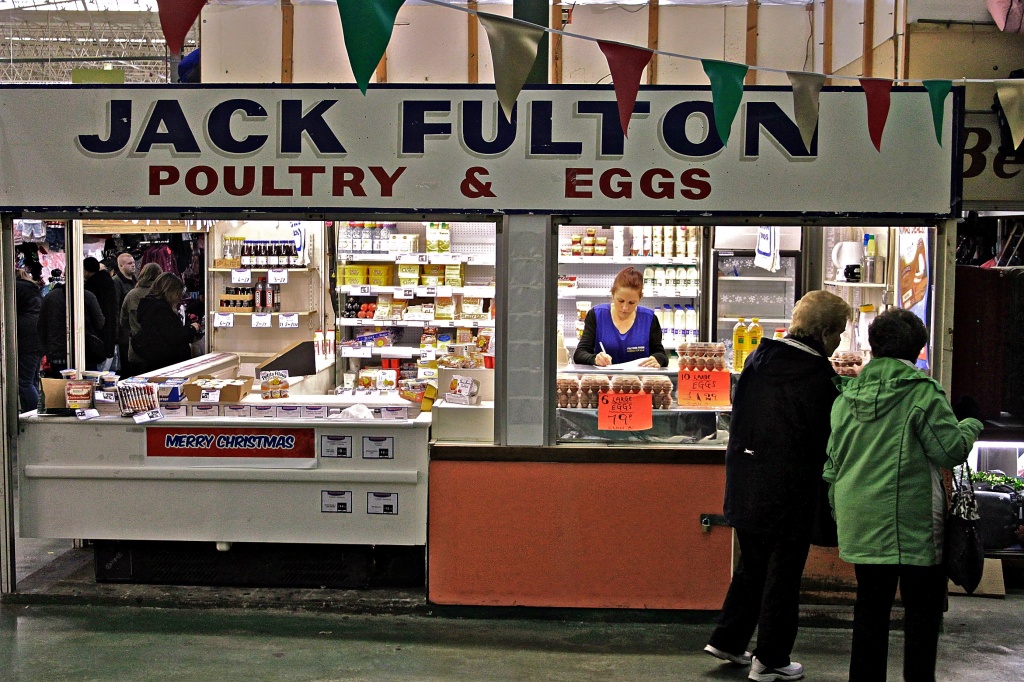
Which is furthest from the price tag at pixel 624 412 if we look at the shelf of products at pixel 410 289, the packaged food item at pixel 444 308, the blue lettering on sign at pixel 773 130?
the packaged food item at pixel 444 308

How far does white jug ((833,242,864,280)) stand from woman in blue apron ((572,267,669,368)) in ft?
6.03

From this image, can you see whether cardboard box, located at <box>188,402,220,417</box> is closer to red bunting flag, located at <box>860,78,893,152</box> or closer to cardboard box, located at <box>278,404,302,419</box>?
cardboard box, located at <box>278,404,302,419</box>

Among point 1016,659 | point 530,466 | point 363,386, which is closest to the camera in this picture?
point 1016,659

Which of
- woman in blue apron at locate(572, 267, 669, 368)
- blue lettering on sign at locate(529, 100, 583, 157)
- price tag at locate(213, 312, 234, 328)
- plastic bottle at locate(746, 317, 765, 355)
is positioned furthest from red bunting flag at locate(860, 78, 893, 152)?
price tag at locate(213, 312, 234, 328)

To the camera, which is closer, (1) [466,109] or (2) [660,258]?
(1) [466,109]

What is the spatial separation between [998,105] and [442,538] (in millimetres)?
3977

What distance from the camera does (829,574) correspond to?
5.54 m

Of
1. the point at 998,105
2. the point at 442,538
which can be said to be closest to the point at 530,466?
the point at 442,538

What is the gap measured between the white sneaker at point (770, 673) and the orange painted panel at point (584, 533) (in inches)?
34.1

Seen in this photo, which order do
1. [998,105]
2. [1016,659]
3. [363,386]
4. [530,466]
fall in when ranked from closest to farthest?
[1016,659] < [530,466] < [998,105] < [363,386]

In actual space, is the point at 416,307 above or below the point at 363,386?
above

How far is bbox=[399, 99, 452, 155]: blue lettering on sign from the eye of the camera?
17.5 ft

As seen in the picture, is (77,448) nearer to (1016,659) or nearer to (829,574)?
(829,574)

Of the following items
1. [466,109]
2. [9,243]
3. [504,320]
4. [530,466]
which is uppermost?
[466,109]
